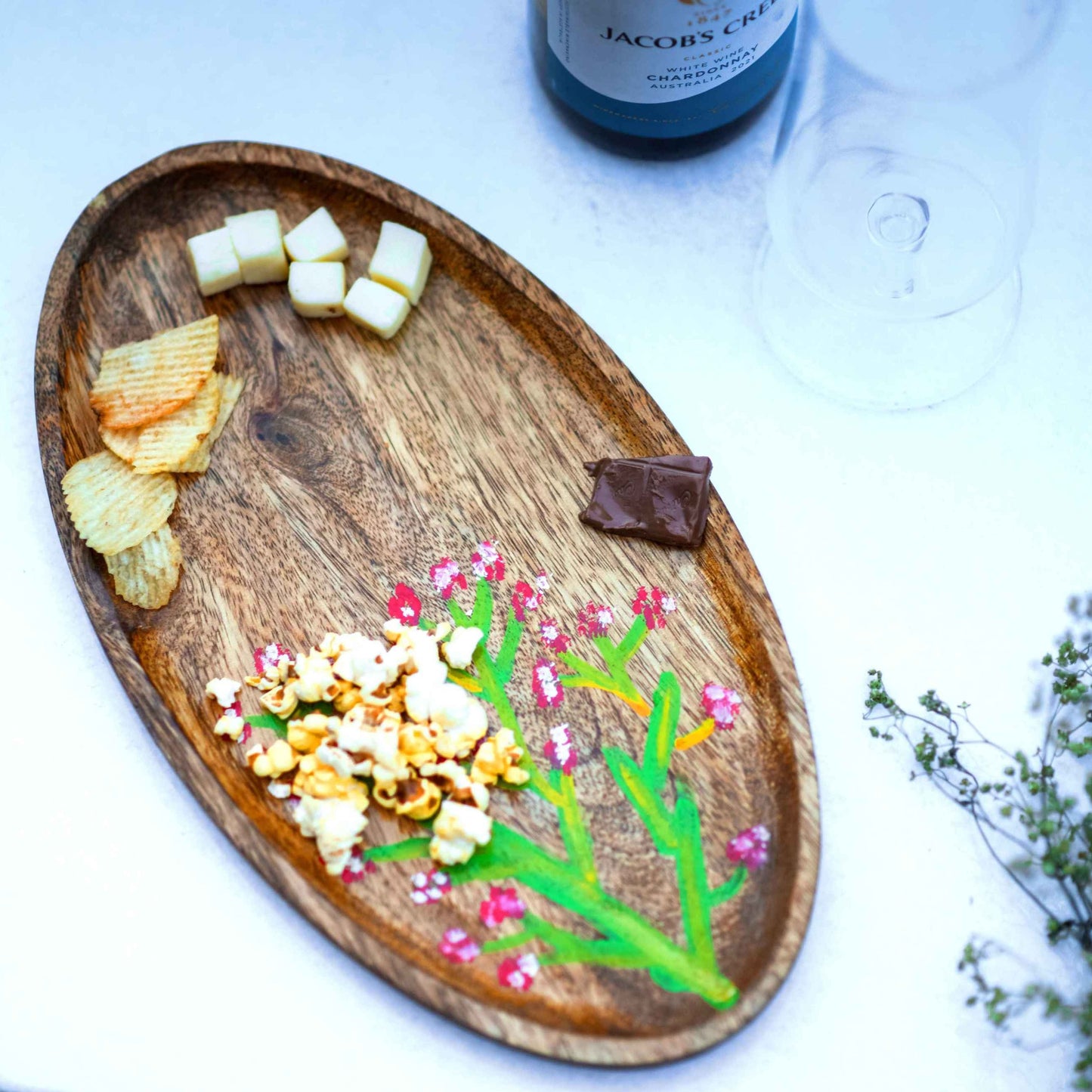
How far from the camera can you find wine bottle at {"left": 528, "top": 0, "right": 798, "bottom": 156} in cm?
87

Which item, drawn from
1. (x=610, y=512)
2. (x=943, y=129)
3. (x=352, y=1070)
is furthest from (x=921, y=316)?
(x=352, y=1070)

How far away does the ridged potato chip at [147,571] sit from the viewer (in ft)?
2.88

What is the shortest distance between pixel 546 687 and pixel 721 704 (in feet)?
0.42

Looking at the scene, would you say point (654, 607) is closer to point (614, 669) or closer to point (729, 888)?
point (614, 669)

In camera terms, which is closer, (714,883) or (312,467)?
(714,883)

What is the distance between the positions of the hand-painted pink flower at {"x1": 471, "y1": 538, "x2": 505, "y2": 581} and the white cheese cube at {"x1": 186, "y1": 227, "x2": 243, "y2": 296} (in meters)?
0.31

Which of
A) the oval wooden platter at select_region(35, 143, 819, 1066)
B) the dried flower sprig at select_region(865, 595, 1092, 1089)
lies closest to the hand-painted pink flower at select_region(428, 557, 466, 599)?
the oval wooden platter at select_region(35, 143, 819, 1066)

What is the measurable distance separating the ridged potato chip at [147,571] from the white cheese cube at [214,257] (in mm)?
218

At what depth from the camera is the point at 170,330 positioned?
0.95 metres

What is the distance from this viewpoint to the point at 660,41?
88 centimetres

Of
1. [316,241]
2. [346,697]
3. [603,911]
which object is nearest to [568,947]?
[603,911]

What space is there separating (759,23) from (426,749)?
608mm

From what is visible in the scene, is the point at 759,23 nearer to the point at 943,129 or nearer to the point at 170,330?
the point at 943,129

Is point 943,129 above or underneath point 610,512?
above
